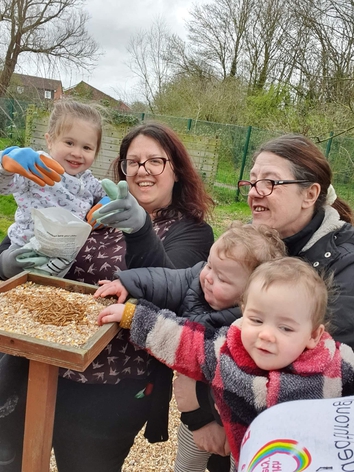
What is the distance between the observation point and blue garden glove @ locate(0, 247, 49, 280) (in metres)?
1.72

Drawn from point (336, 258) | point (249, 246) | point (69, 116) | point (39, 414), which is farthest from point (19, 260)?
point (336, 258)

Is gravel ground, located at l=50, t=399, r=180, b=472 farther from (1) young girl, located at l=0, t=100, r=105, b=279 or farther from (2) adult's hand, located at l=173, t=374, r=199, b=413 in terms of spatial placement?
(1) young girl, located at l=0, t=100, r=105, b=279

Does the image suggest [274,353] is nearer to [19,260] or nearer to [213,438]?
[213,438]

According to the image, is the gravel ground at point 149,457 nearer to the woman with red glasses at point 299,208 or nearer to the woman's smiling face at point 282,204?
the woman with red glasses at point 299,208

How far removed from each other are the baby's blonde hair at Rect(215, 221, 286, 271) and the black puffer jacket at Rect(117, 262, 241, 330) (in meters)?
0.19

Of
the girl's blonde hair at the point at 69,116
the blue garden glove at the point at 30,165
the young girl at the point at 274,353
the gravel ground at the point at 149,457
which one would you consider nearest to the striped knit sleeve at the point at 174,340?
the young girl at the point at 274,353

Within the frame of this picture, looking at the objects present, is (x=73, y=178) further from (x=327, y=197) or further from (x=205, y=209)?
(x=327, y=197)

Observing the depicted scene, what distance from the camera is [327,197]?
1.77 metres

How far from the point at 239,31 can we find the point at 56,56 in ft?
27.2

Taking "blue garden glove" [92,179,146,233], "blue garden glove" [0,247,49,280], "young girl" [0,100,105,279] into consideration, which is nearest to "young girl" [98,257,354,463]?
"blue garden glove" [92,179,146,233]

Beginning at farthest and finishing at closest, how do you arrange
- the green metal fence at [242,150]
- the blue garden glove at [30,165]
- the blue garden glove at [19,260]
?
the green metal fence at [242,150], the blue garden glove at [19,260], the blue garden glove at [30,165]

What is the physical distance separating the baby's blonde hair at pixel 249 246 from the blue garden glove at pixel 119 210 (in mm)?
349

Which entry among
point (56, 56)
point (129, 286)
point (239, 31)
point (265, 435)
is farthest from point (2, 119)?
point (265, 435)

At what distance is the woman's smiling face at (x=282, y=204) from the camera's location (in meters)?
1.67
